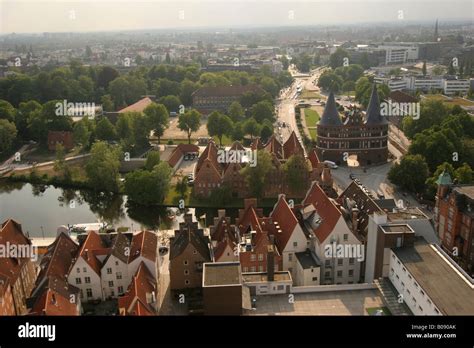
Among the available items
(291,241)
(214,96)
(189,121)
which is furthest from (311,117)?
(291,241)

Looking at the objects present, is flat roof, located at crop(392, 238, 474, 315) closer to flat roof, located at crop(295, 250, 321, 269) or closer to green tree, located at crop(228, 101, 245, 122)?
flat roof, located at crop(295, 250, 321, 269)

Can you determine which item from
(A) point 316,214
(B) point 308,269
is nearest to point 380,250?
(B) point 308,269

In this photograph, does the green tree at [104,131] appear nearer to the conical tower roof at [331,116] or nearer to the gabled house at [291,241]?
the conical tower roof at [331,116]

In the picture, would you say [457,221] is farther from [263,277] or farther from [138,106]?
[138,106]

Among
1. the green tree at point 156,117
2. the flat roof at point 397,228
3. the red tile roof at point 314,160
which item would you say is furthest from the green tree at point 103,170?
the flat roof at point 397,228

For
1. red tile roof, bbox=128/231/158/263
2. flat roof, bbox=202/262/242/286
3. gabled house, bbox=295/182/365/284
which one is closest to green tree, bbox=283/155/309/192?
gabled house, bbox=295/182/365/284
